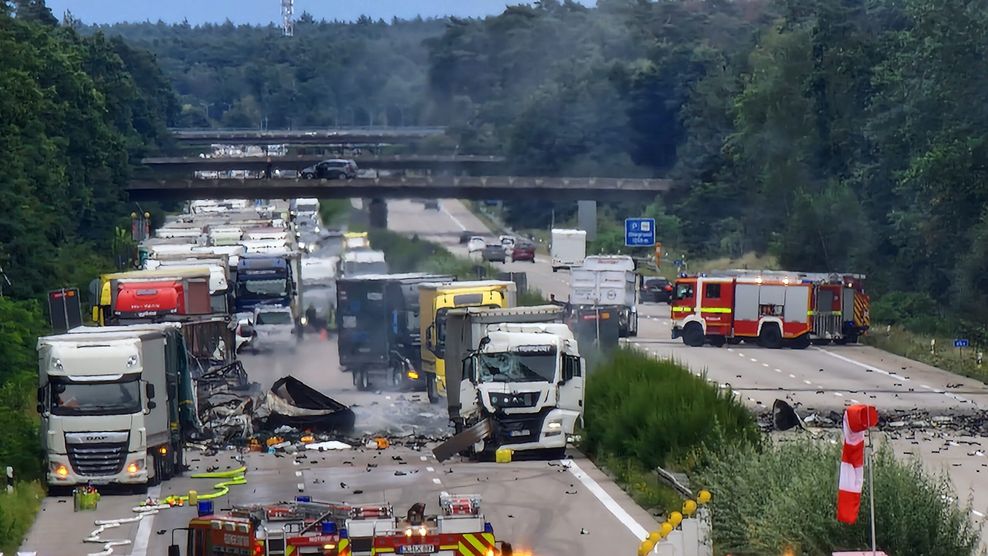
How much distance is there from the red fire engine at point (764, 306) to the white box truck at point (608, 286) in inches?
98.6

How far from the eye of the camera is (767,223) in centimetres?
10100

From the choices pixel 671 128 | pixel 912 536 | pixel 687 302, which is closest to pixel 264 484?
pixel 912 536

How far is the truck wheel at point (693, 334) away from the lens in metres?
61.9

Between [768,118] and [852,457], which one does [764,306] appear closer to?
[768,118]

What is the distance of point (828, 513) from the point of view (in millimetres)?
20469

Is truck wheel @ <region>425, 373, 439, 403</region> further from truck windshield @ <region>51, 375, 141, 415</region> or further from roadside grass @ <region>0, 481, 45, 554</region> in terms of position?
roadside grass @ <region>0, 481, 45, 554</region>

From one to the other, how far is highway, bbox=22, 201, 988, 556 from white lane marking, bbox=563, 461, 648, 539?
32 millimetres

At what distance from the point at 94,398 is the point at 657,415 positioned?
388 inches

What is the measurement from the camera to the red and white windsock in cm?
1698

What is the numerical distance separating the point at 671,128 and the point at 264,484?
11762cm

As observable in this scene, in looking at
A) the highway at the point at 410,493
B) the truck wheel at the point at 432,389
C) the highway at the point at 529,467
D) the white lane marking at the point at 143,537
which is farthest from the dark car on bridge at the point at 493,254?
the white lane marking at the point at 143,537

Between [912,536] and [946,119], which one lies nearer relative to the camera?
[912,536]

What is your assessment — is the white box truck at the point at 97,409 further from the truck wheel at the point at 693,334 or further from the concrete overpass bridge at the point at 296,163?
the concrete overpass bridge at the point at 296,163

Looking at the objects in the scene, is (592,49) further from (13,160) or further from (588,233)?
(13,160)
